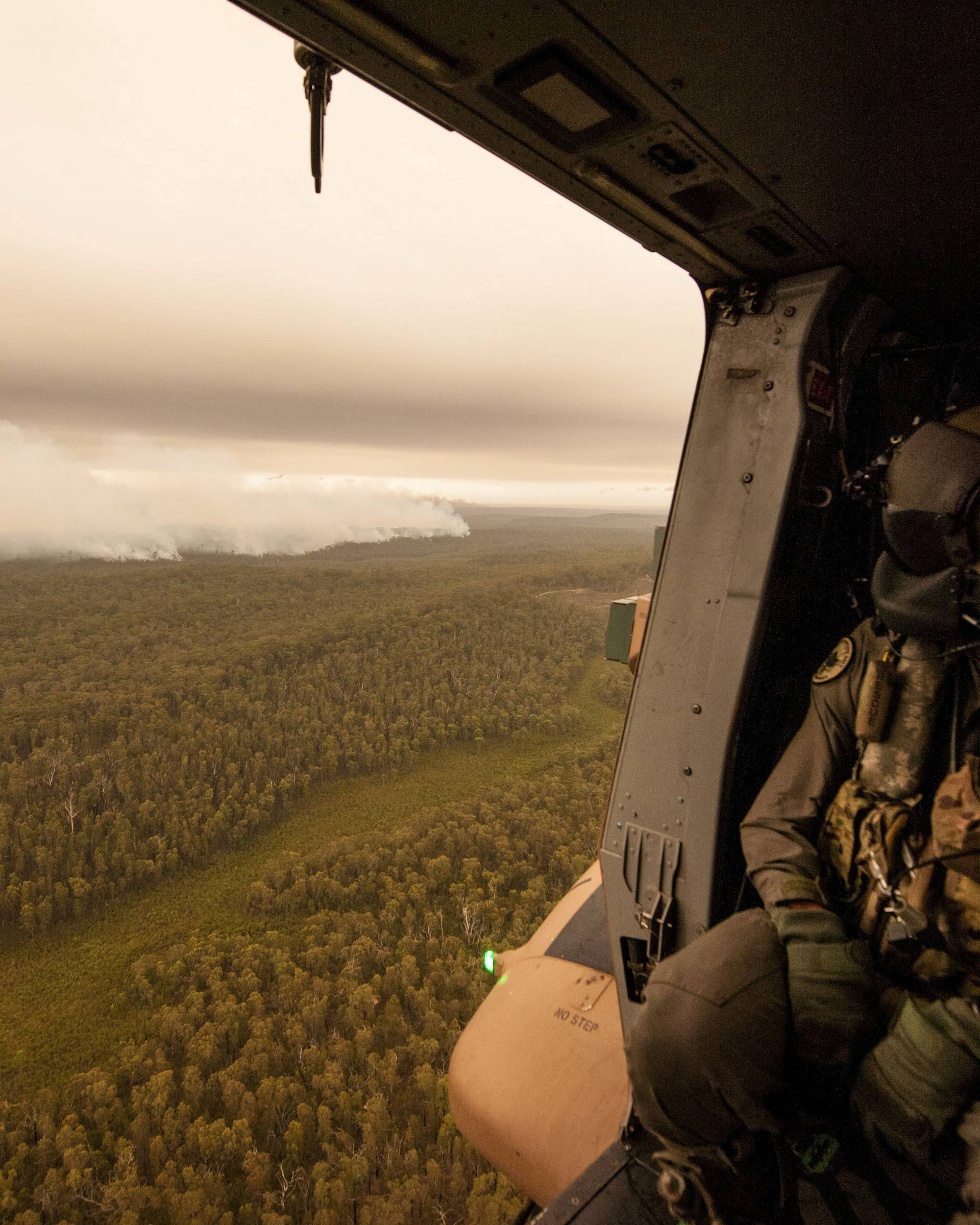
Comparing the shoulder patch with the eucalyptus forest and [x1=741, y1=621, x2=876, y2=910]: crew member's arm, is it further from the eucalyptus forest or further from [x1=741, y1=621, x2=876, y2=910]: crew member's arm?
the eucalyptus forest

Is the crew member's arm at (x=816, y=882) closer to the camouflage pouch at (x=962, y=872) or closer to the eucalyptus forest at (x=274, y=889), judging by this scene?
the camouflage pouch at (x=962, y=872)

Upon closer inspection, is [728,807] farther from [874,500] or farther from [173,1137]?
[173,1137]

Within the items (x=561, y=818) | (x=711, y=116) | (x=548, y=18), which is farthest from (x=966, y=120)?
(x=561, y=818)

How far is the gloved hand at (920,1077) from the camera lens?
4.15ft

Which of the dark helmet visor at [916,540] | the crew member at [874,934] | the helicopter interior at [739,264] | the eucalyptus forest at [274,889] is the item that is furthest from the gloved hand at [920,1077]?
the eucalyptus forest at [274,889]

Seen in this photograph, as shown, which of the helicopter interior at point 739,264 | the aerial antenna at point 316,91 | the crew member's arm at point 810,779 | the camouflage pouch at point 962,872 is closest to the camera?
the helicopter interior at point 739,264

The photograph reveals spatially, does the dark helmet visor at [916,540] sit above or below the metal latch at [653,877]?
above

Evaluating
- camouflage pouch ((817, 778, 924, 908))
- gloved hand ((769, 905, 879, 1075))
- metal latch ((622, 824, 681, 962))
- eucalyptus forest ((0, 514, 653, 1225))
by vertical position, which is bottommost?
eucalyptus forest ((0, 514, 653, 1225))

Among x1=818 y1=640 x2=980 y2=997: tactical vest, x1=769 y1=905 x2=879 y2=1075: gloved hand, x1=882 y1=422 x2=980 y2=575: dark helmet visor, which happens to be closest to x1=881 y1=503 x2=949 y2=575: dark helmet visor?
x1=882 y1=422 x2=980 y2=575: dark helmet visor

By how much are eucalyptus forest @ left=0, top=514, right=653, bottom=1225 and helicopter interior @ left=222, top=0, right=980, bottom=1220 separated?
1858 centimetres

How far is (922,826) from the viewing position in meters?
1.71

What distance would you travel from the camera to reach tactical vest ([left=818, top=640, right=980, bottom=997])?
1505mm

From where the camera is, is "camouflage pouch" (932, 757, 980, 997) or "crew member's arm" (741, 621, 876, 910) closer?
"camouflage pouch" (932, 757, 980, 997)

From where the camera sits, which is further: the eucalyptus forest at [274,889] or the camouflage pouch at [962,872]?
the eucalyptus forest at [274,889]
